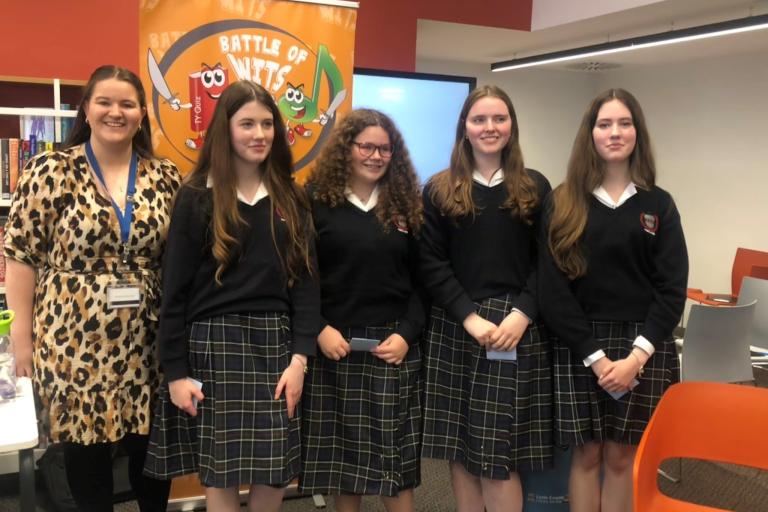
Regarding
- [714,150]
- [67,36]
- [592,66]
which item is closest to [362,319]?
[67,36]

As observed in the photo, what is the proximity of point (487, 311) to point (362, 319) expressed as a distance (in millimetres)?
393

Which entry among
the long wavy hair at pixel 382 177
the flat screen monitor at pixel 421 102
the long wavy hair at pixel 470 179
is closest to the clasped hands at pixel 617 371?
the long wavy hair at pixel 470 179

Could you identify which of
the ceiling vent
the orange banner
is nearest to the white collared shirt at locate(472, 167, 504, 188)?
the orange banner

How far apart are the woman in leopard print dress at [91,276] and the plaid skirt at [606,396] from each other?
1.28 meters

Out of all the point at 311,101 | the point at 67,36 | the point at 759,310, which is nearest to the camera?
the point at 311,101

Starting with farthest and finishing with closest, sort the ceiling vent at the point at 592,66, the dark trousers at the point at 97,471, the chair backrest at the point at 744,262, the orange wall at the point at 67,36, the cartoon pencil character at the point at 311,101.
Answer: the ceiling vent at the point at 592,66 < the chair backrest at the point at 744,262 < the orange wall at the point at 67,36 < the cartoon pencil character at the point at 311,101 < the dark trousers at the point at 97,471

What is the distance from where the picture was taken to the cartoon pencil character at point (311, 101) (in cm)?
263

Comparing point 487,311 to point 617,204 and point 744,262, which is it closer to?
point 617,204

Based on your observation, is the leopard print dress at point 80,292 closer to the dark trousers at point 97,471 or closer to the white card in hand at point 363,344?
the dark trousers at point 97,471

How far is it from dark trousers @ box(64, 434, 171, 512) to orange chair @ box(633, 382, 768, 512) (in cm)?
152

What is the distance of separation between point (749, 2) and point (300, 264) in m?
4.43

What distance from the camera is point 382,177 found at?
204cm

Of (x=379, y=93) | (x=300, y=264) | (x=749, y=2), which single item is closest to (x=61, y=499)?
(x=300, y=264)

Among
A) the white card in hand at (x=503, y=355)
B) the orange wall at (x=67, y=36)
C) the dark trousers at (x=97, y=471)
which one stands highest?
the orange wall at (x=67, y=36)
